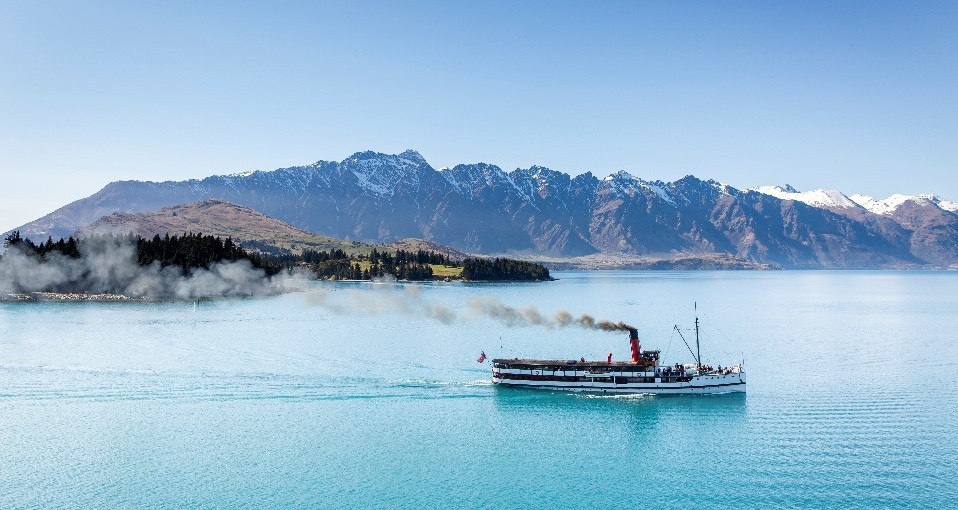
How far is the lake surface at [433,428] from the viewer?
54.4 metres

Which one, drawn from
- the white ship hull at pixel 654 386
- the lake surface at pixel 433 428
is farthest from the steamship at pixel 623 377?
the lake surface at pixel 433 428

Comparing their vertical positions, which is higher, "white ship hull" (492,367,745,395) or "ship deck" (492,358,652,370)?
"ship deck" (492,358,652,370)

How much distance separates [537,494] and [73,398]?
54014mm

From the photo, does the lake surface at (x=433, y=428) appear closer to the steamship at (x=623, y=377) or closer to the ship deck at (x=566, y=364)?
the steamship at (x=623, y=377)

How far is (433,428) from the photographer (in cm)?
7131

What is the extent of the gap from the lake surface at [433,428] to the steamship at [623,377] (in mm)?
1877

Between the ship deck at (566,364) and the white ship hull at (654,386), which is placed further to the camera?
the ship deck at (566,364)

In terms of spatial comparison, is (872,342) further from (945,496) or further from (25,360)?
(25,360)

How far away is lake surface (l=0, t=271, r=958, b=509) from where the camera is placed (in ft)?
178

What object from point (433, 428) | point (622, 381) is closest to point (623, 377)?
point (622, 381)

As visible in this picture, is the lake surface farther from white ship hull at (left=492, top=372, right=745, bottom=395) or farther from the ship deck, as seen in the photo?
the ship deck

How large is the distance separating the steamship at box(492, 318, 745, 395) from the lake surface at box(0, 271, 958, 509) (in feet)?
6.16

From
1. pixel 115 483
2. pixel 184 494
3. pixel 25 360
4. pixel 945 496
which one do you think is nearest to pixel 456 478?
pixel 184 494

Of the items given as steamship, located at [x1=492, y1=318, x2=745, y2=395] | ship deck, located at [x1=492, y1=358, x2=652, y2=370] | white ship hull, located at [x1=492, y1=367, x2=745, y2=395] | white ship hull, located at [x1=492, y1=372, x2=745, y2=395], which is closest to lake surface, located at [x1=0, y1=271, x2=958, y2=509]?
white ship hull, located at [x1=492, y1=372, x2=745, y2=395]
